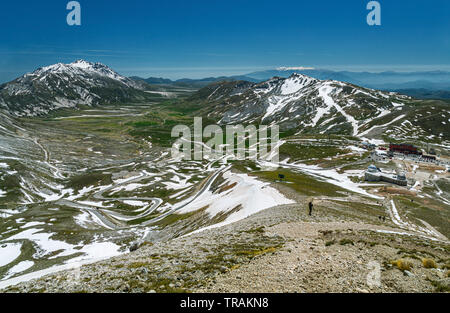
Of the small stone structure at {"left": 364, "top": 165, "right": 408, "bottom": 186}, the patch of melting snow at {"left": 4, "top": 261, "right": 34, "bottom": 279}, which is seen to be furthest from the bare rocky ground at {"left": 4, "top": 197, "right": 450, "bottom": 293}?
the small stone structure at {"left": 364, "top": 165, "right": 408, "bottom": 186}

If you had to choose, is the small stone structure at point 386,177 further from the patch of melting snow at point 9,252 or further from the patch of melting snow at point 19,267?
the patch of melting snow at point 9,252

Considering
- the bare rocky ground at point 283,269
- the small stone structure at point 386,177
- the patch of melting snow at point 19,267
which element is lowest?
the patch of melting snow at point 19,267

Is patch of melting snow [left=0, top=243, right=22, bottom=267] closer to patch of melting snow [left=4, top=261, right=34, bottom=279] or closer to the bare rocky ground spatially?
patch of melting snow [left=4, top=261, right=34, bottom=279]

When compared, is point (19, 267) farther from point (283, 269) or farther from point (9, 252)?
point (283, 269)

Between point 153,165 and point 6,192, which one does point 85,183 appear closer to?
point 6,192

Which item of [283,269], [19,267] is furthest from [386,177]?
[19,267]

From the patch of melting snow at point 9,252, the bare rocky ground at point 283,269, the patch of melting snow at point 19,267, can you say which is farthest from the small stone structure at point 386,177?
the patch of melting snow at point 9,252

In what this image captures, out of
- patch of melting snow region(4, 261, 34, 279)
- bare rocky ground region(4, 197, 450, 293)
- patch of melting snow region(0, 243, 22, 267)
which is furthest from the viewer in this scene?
patch of melting snow region(0, 243, 22, 267)
